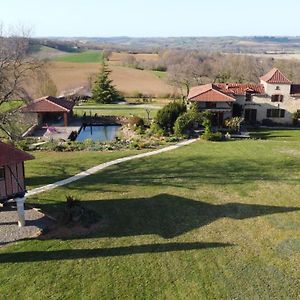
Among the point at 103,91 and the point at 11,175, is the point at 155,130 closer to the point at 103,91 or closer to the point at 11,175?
the point at 11,175

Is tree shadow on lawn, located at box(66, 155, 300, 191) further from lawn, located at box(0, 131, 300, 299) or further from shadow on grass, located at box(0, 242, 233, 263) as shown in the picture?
shadow on grass, located at box(0, 242, 233, 263)

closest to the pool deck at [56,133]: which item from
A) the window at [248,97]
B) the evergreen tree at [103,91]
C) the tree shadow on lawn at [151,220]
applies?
the window at [248,97]

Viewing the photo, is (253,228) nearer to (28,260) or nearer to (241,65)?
(28,260)

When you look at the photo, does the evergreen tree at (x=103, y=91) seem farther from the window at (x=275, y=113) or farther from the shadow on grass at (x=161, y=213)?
the shadow on grass at (x=161, y=213)

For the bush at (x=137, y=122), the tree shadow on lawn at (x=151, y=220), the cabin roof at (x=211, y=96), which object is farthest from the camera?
the bush at (x=137, y=122)

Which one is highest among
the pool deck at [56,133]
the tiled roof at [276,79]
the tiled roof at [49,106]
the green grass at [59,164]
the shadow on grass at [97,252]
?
the tiled roof at [276,79]

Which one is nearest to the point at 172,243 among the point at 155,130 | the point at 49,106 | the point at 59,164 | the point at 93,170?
the point at 93,170

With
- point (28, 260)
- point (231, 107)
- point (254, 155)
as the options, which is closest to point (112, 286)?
point (28, 260)
